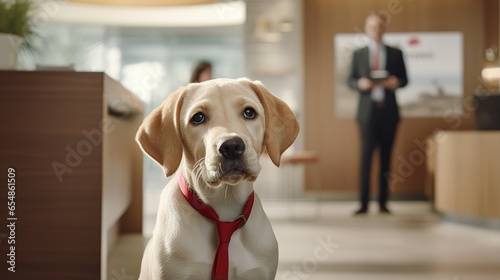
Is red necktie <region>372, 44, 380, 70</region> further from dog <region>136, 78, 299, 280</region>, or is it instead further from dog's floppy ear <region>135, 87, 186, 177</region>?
dog's floppy ear <region>135, 87, 186, 177</region>

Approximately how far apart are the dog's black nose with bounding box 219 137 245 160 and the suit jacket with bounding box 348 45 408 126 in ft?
14.4

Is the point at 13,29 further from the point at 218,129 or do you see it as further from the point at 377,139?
the point at 377,139

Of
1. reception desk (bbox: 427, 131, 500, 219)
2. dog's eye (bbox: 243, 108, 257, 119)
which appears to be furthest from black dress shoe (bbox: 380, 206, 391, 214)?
dog's eye (bbox: 243, 108, 257, 119)

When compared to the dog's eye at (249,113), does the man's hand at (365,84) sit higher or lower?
higher

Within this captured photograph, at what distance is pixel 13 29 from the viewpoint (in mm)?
2383

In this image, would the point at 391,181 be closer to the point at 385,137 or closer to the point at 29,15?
the point at 385,137

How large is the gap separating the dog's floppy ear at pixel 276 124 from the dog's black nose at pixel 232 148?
0.65 feet

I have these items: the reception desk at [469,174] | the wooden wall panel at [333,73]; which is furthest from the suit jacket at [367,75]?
the wooden wall panel at [333,73]

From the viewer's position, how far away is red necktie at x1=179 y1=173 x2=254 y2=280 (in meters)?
1.53

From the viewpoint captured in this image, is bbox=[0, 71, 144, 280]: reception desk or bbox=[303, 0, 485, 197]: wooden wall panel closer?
bbox=[0, 71, 144, 280]: reception desk

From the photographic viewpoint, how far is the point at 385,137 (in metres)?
5.71

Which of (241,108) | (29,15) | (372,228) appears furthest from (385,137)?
(241,108)

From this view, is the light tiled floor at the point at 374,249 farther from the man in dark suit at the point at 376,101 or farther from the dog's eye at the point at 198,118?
the dog's eye at the point at 198,118

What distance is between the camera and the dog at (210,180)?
5.05ft
